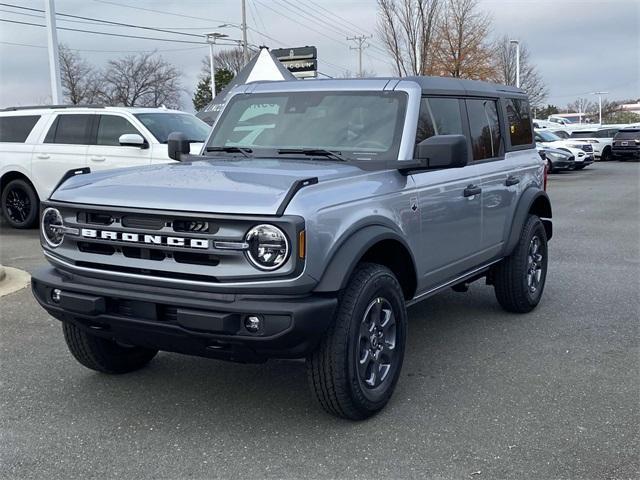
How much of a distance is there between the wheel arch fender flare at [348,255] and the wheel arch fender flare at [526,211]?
2.22 m

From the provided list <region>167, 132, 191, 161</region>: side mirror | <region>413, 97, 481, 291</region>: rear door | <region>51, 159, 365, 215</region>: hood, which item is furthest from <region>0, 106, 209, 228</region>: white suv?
<region>51, 159, 365, 215</region>: hood

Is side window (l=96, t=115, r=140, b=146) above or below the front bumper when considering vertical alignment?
above

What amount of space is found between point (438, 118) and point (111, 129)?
7.28 metres

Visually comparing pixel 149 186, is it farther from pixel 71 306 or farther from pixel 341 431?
pixel 341 431

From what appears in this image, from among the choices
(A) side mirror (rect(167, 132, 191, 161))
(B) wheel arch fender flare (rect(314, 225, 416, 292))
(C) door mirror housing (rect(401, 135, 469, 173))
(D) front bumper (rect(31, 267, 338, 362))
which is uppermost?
(A) side mirror (rect(167, 132, 191, 161))

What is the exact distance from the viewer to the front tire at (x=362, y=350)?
372cm

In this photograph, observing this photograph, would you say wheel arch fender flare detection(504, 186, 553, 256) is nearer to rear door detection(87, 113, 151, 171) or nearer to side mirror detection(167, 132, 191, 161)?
side mirror detection(167, 132, 191, 161)

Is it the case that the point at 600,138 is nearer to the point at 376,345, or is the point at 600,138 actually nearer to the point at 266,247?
the point at 376,345

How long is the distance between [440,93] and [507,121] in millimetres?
1280

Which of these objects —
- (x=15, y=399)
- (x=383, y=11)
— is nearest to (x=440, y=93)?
(x=15, y=399)

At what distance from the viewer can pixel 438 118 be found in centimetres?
512

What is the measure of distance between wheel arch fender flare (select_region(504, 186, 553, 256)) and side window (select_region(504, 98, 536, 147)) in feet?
1.54

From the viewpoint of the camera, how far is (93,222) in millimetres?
3889

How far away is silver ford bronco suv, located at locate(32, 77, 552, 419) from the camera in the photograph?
11.4 feet
